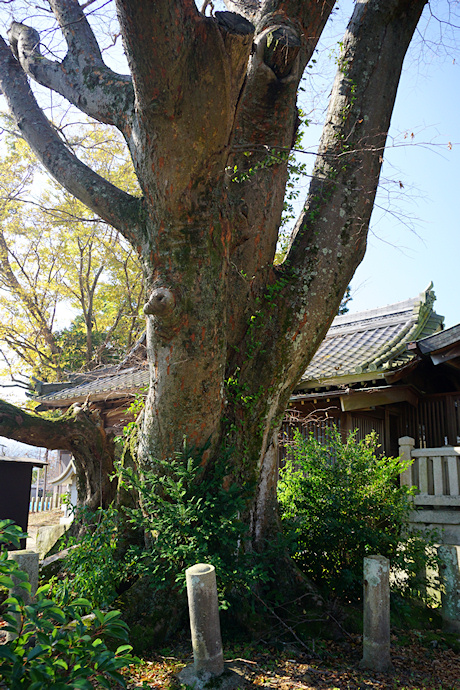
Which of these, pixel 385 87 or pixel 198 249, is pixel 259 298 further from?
pixel 385 87

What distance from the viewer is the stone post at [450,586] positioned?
16.2 ft

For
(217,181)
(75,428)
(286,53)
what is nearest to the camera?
(217,181)

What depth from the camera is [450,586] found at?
4.98m

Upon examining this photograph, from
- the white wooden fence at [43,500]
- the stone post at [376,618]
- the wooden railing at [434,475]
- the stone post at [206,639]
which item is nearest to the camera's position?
the stone post at [206,639]

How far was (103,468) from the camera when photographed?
237 inches

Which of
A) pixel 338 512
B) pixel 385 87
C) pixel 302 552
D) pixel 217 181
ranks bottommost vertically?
pixel 302 552

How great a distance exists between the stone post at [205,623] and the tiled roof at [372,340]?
16.9ft

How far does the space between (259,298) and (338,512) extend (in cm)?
248

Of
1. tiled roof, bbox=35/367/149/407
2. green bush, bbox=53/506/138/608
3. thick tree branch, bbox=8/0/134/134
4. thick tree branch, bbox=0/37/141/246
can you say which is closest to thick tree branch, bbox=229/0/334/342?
thick tree branch, bbox=0/37/141/246

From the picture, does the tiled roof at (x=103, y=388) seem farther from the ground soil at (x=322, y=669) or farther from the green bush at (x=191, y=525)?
the ground soil at (x=322, y=669)

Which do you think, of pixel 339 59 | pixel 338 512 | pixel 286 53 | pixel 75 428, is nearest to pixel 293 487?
pixel 338 512

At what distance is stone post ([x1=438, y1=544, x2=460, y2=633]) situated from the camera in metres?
4.92

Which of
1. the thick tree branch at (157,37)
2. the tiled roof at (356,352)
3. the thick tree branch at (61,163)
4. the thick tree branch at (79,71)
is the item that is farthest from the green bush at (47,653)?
the tiled roof at (356,352)

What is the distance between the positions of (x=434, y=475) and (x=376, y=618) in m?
3.31
